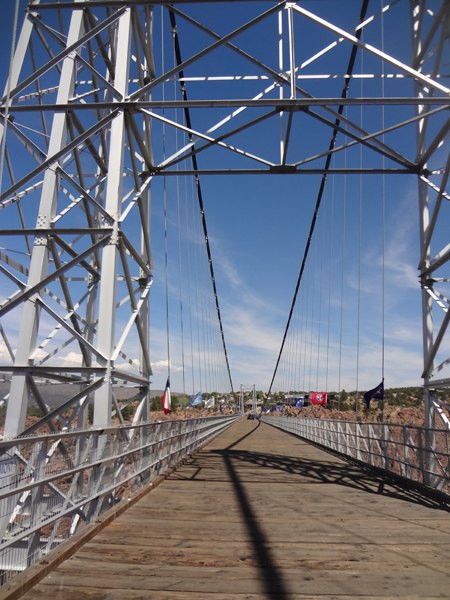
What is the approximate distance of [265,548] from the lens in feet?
13.5

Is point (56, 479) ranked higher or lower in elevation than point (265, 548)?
higher

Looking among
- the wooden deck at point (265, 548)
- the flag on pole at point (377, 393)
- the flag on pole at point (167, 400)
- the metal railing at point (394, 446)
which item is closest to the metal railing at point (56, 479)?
the wooden deck at point (265, 548)

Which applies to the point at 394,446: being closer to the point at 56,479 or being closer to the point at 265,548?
the point at 265,548

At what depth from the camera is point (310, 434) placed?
61.6 feet

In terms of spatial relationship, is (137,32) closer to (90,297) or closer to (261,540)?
(90,297)

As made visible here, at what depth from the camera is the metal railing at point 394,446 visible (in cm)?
704

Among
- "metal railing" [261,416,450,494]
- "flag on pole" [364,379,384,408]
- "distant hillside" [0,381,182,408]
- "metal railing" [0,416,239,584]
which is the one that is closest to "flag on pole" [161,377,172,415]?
"distant hillside" [0,381,182,408]

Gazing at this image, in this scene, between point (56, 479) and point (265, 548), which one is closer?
point (56, 479)

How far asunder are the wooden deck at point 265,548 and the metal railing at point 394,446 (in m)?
0.48

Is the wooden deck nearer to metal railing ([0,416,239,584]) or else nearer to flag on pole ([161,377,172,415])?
metal railing ([0,416,239,584])

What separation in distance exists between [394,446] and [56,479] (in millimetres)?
6456

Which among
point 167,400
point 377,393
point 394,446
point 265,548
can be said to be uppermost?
point 377,393

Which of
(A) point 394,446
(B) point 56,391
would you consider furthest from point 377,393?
(B) point 56,391

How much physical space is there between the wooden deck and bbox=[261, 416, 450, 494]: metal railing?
48 centimetres
